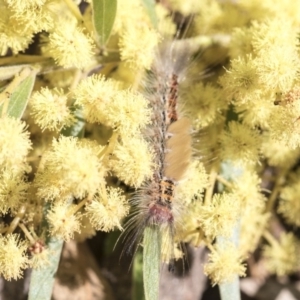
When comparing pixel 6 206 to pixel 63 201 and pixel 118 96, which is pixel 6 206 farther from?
pixel 118 96

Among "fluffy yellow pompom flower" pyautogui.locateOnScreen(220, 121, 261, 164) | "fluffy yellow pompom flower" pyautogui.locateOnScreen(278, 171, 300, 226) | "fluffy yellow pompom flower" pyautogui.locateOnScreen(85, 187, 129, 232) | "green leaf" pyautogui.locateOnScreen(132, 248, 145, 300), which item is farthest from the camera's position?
"fluffy yellow pompom flower" pyautogui.locateOnScreen(278, 171, 300, 226)

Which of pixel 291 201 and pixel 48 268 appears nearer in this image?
pixel 48 268

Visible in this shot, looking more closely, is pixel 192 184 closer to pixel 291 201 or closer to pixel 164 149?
pixel 164 149

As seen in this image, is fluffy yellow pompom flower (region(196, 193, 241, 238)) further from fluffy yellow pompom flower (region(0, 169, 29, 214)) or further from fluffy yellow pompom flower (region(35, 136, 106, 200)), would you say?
fluffy yellow pompom flower (region(0, 169, 29, 214))

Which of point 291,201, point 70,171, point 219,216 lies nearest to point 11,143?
point 70,171

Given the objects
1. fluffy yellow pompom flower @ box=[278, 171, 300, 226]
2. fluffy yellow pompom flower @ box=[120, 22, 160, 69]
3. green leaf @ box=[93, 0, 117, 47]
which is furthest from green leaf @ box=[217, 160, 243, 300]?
green leaf @ box=[93, 0, 117, 47]

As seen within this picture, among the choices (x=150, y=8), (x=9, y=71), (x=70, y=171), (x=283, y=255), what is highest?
(x=150, y=8)

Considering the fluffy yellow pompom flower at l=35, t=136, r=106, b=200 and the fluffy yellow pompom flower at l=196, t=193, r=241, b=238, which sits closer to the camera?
the fluffy yellow pompom flower at l=35, t=136, r=106, b=200

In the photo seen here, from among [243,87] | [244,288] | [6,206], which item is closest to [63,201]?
[6,206]
